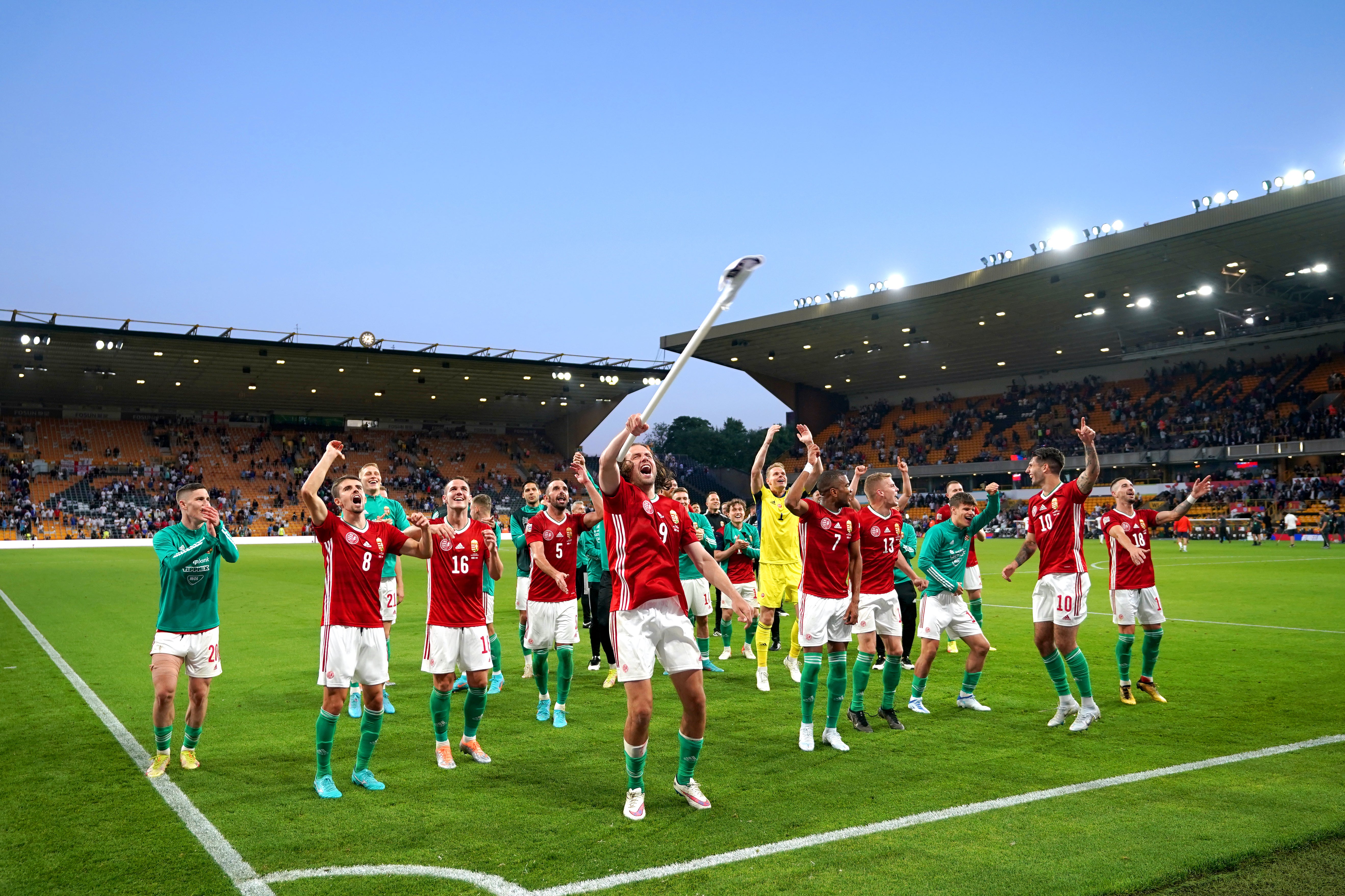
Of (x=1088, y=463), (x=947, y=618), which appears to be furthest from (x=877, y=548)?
(x=1088, y=463)

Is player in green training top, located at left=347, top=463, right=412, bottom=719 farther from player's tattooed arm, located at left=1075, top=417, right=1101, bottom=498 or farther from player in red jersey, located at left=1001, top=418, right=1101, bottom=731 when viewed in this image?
player's tattooed arm, located at left=1075, top=417, right=1101, bottom=498

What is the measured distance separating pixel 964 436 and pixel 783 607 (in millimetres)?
47358

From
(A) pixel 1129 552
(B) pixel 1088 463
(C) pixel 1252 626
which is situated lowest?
(C) pixel 1252 626

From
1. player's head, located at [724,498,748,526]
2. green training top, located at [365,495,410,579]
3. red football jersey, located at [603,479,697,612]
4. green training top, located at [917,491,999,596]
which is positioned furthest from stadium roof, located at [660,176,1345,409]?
red football jersey, located at [603,479,697,612]

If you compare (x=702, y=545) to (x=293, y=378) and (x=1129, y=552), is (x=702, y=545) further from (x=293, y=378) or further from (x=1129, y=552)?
(x=293, y=378)

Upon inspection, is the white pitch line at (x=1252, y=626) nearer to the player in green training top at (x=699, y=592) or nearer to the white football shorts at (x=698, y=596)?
the player in green training top at (x=699, y=592)

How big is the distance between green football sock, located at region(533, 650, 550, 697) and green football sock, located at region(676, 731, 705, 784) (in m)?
2.94

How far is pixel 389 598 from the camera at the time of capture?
9.80m

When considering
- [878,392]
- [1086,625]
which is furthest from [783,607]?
[878,392]

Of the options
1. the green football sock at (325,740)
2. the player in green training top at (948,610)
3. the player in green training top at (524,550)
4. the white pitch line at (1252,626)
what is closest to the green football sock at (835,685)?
the player in green training top at (948,610)

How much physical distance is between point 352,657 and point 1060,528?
20.2 ft

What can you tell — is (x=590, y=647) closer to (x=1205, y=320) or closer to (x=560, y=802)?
(x=560, y=802)

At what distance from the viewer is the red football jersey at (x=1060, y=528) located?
320 inches

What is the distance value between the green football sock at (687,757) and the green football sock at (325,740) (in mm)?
2362
